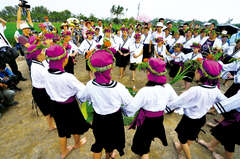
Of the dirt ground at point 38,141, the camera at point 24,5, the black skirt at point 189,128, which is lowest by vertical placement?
the dirt ground at point 38,141

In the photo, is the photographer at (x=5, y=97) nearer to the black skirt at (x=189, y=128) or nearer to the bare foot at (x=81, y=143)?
the bare foot at (x=81, y=143)

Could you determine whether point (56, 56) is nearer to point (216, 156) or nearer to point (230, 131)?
point (230, 131)

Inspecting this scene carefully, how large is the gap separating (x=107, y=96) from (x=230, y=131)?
2255 mm

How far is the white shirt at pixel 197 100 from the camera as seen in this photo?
74.4 inches

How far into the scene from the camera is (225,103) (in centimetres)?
202

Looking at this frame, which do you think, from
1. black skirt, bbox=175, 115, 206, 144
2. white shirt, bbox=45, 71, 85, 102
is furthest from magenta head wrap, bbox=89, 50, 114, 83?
black skirt, bbox=175, 115, 206, 144

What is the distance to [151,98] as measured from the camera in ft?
5.74

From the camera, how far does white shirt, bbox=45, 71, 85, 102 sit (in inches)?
74.4

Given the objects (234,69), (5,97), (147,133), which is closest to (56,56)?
(147,133)

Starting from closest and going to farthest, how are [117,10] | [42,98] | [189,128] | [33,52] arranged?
1. [189,128]
2. [33,52]
3. [42,98]
4. [117,10]

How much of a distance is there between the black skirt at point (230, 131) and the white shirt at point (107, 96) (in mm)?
1823

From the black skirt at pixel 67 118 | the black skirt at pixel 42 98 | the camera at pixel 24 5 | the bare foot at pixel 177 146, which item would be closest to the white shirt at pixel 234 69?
the bare foot at pixel 177 146

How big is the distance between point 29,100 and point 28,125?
4.32 feet

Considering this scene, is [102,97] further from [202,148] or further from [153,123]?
[202,148]
